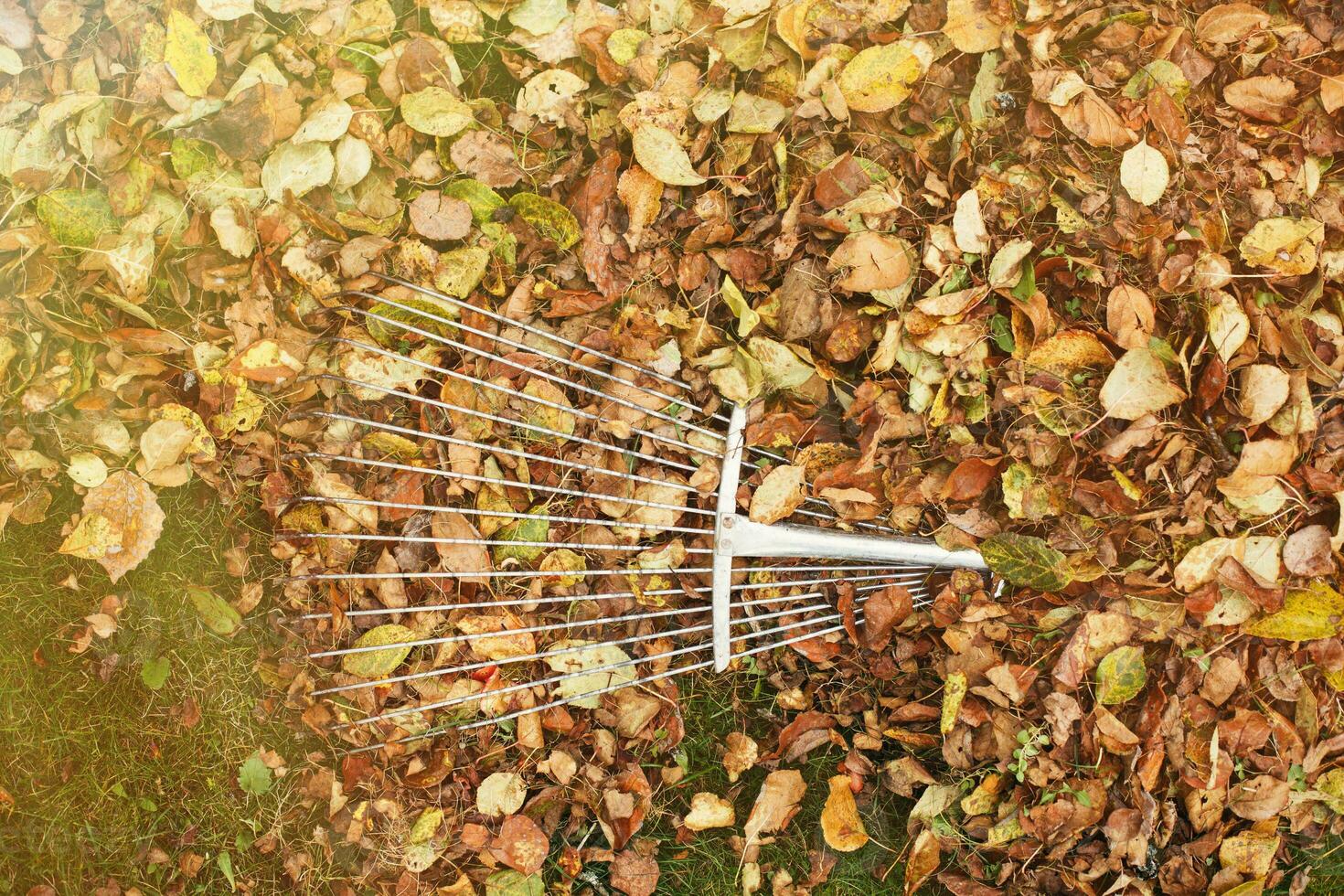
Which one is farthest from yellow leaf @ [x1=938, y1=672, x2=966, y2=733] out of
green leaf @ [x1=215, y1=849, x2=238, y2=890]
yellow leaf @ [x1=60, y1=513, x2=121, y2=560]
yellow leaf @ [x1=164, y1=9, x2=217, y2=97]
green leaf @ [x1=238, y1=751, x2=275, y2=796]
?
yellow leaf @ [x1=164, y1=9, x2=217, y2=97]

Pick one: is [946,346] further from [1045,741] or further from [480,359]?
[480,359]

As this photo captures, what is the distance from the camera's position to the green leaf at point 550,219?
1.96m

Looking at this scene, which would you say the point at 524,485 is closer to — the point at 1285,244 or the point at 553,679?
the point at 553,679

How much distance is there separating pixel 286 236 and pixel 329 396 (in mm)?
369

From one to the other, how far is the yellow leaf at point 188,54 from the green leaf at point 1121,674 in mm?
2306

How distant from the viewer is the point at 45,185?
200 cm

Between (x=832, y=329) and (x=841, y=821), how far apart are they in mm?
1095

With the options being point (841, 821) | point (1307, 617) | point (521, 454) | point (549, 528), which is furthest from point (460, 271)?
point (1307, 617)

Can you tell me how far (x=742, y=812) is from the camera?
2.05 m

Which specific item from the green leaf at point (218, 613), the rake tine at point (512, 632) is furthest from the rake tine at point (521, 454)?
the green leaf at point (218, 613)

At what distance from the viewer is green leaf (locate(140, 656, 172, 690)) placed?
2133 millimetres

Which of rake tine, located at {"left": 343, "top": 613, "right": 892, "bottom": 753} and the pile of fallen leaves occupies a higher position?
the pile of fallen leaves

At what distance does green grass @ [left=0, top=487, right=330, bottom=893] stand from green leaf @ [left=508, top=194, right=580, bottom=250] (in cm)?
98

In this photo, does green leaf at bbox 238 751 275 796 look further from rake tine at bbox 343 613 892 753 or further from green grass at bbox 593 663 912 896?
green grass at bbox 593 663 912 896
